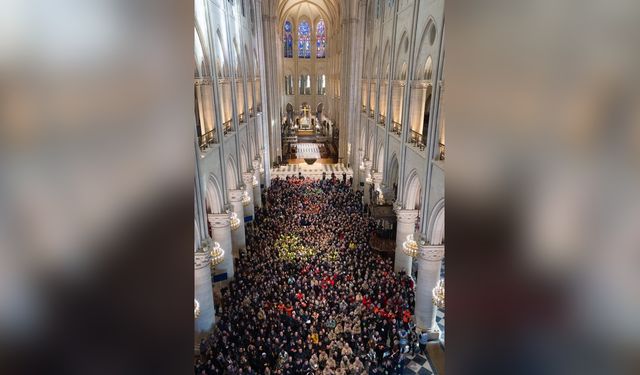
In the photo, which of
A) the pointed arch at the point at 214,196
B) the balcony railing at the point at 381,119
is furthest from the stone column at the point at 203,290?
the balcony railing at the point at 381,119

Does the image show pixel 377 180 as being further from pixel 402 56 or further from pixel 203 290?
pixel 203 290

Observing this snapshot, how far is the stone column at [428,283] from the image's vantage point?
48.2 ft

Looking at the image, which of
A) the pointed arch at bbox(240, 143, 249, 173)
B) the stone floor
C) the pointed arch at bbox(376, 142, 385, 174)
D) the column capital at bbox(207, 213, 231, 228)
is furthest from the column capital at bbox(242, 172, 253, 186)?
the stone floor

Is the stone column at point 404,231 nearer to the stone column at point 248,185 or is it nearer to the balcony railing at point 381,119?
the balcony railing at point 381,119

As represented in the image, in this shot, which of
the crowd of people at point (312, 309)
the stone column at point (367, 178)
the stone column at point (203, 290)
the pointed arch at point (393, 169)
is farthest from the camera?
the stone column at point (367, 178)

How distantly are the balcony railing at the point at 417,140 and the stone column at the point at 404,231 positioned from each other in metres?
3.23
